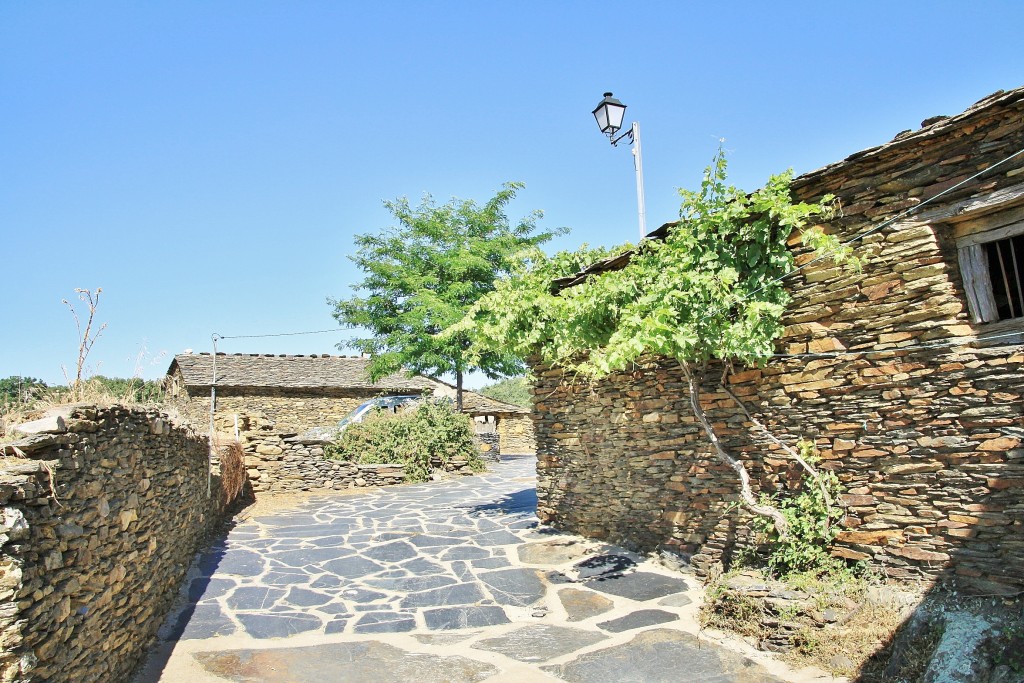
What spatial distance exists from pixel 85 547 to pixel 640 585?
510 cm

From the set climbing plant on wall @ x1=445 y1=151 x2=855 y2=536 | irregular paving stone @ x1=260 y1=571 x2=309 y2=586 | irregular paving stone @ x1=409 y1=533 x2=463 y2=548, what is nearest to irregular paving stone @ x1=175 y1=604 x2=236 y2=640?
irregular paving stone @ x1=260 y1=571 x2=309 y2=586

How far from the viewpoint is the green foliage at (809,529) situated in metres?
5.19

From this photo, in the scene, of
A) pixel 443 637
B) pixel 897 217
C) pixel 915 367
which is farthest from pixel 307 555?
pixel 897 217

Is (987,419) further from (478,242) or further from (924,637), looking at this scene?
(478,242)

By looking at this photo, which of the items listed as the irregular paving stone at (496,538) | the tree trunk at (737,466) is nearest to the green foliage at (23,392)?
the tree trunk at (737,466)

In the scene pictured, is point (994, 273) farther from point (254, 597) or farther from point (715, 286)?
point (254, 597)

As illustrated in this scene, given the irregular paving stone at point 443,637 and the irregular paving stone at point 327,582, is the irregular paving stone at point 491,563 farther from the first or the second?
the irregular paving stone at point 443,637

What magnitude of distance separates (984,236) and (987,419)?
1399 millimetres

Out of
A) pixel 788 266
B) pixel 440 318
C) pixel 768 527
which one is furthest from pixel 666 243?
pixel 440 318

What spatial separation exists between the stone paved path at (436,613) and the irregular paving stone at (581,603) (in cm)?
3

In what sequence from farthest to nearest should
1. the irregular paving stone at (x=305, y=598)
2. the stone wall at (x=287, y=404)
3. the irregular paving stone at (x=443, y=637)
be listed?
Result: the stone wall at (x=287, y=404) < the irregular paving stone at (x=305, y=598) < the irregular paving stone at (x=443, y=637)

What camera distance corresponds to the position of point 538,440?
9312mm

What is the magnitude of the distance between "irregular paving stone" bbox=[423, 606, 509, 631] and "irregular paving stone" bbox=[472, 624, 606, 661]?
379mm

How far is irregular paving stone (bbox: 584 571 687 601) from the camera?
20.2ft
